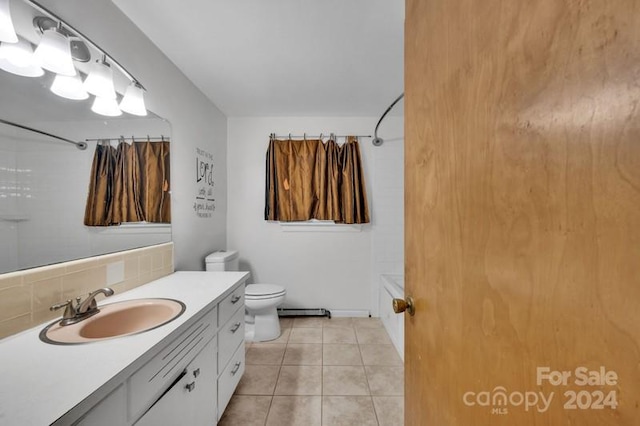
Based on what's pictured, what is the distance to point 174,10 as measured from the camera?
137cm

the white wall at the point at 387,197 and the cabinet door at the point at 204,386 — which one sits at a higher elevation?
the white wall at the point at 387,197

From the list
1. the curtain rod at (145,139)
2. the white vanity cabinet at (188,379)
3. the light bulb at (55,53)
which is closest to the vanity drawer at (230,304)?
the white vanity cabinet at (188,379)

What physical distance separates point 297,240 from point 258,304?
2.84 feet

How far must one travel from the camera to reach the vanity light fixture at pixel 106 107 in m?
1.27

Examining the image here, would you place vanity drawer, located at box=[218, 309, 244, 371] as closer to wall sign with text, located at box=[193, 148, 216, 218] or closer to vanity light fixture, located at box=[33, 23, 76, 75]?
wall sign with text, located at box=[193, 148, 216, 218]

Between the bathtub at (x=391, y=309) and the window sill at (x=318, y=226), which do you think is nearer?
the bathtub at (x=391, y=309)

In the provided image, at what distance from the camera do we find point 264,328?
2355 mm

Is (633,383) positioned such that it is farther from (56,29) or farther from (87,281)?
(56,29)

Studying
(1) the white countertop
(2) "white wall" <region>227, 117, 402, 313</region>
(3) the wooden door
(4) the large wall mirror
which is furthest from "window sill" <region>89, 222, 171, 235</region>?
(3) the wooden door

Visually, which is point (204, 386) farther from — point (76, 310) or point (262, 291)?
point (262, 291)

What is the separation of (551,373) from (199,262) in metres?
2.32

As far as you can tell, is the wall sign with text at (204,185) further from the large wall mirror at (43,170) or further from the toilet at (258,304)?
the large wall mirror at (43,170)

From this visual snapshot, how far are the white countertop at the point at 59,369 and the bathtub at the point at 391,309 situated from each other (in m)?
1.70

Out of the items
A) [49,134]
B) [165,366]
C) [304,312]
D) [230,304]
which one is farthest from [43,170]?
[304,312]
